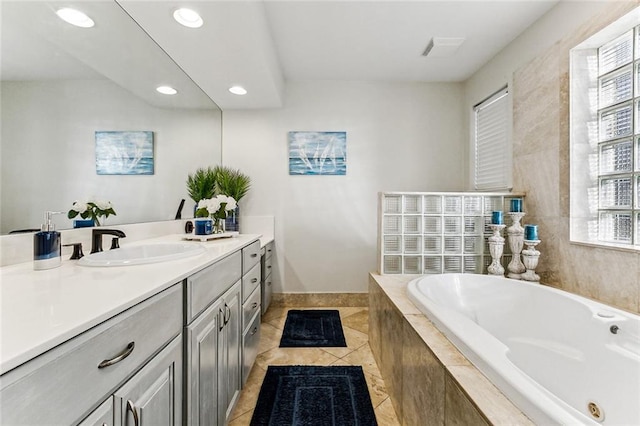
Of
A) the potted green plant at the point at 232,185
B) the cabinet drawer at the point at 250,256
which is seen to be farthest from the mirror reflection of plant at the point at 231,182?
the cabinet drawer at the point at 250,256

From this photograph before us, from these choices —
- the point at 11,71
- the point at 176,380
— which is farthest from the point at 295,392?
the point at 11,71

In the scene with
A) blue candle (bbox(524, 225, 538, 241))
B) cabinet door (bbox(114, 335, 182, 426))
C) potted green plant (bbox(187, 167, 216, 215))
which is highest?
potted green plant (bbox(187, 167, 216, 215))

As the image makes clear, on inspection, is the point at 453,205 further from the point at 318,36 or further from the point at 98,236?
the point at 98,236

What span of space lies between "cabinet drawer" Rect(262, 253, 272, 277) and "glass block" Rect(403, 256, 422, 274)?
1.29m

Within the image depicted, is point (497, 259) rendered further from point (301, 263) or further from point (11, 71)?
point (11, 71)

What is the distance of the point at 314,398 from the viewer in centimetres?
159

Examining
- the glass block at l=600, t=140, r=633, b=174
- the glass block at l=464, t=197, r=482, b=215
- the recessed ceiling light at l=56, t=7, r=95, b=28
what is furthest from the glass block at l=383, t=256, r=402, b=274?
the recessed ceiling light at l=56, t=7, r=95, b=28

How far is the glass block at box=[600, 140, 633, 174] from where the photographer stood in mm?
1574

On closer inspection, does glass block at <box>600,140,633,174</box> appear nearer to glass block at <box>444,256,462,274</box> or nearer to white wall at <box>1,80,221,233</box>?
glass block at <box>444,256,462,274</box>

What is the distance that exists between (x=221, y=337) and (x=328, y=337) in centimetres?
132

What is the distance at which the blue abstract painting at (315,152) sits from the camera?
10.2 feet

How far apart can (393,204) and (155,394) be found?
6.09 feet

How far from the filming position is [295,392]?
1648 millimetres

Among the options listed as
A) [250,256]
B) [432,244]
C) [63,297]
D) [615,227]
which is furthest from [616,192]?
[63,297]
